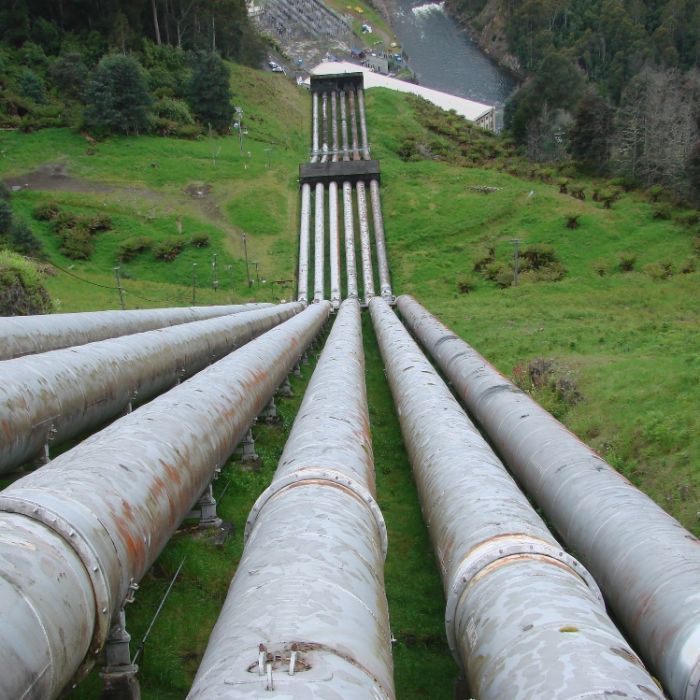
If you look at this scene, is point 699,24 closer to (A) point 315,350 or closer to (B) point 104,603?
(A) point 315,350

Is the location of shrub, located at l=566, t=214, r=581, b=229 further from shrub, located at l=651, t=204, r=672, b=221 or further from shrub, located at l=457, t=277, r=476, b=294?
shrub, located at l=457, t=277, r=476, b=294

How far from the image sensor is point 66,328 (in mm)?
16000

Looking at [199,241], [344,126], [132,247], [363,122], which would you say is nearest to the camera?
[132,247]

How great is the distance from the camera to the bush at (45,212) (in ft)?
147

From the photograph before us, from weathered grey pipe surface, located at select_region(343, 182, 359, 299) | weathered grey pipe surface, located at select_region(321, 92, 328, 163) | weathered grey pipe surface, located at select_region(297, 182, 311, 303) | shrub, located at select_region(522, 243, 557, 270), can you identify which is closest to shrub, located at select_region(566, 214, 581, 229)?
shrub, located at select_region(522, 243, 557, 270)

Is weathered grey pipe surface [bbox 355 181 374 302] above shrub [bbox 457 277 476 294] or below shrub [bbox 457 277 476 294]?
above

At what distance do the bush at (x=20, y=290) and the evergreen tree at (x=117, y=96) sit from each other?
1454 inches

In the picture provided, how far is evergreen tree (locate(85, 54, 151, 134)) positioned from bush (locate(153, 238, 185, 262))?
18.9 m

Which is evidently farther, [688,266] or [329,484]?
[688,266]

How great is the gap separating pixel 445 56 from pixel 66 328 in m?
144

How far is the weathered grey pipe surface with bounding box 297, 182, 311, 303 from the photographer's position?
42469 mm

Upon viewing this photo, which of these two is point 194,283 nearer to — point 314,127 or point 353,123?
point 314,127

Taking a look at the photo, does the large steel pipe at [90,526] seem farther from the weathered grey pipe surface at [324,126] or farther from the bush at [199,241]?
the weathered grey pipe surface at [324,126]

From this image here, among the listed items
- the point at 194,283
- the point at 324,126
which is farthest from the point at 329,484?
the point at 324,126
